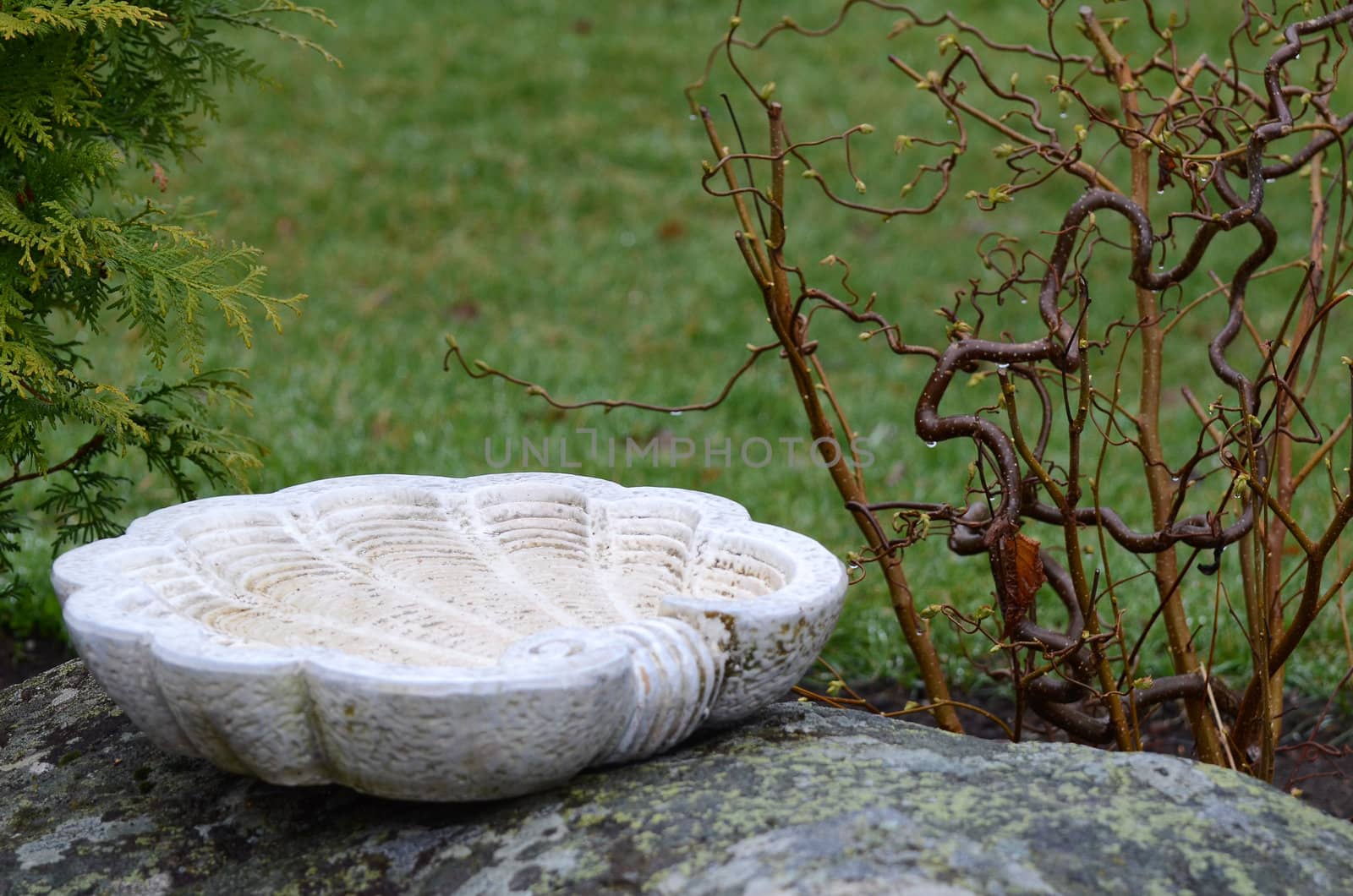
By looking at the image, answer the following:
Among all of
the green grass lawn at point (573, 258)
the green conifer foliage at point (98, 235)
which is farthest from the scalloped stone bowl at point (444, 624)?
the green grass lawn at point (573, 258)

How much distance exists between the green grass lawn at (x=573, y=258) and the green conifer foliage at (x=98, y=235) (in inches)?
41.6

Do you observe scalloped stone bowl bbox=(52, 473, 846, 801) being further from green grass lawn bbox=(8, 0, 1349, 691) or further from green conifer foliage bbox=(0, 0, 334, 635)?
green grass lawn bbox=(8, 0, 1349, 691)

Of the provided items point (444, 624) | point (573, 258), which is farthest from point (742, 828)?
point (573, 258)

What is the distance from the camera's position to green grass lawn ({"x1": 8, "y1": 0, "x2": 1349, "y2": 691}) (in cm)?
462

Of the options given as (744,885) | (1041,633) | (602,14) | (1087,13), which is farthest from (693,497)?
(602,14)

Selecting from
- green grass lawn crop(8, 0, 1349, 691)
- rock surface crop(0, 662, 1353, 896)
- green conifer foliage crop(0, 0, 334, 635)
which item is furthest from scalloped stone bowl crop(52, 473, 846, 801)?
green grass lawn crop(8, 0, 1349, 691)

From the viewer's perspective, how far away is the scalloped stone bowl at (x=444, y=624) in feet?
5.29

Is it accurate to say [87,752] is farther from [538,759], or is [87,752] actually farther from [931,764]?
[931,764]

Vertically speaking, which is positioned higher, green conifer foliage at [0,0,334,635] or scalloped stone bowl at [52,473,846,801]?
green conifer foliage at [0,0,334,635]

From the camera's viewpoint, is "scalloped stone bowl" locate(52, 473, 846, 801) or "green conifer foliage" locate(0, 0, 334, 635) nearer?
"scalloped stone bowl" locate(52, 473, 846, 801)

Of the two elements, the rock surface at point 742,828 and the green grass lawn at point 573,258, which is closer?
the rock surface at point 742,828

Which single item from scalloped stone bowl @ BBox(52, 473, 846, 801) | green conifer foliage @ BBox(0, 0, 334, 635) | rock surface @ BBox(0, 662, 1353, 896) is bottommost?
rock surface @ BBox(0, 662, 1353, 896)

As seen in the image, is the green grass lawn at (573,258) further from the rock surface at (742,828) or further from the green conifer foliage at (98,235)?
the rock surface at (742,828)

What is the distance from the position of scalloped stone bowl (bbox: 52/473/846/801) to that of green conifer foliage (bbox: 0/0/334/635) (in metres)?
0.40
